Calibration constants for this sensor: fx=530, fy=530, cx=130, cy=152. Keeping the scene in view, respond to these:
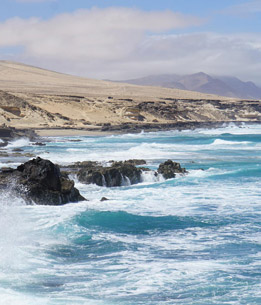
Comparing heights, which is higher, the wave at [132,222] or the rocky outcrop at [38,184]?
the rocky outcrop at [38,184]

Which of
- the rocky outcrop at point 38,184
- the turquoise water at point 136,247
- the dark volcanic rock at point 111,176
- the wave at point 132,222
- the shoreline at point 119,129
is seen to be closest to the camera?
the turquoise water at point 136,247

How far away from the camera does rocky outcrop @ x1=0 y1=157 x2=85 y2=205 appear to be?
17.6 m

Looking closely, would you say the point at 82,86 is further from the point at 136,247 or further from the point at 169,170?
the point at 136,247

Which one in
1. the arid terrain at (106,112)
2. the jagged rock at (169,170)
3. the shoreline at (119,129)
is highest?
the arid terrain at (106,112)

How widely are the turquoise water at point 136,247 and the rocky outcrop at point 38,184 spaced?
460 mm

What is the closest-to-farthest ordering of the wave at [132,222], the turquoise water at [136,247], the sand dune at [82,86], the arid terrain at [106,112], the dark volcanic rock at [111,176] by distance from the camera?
the turquoise water at [136,247]
the wave at [132,222]
the dark volcanic rock at [111,176]
the arid terrain at [106,112]
the sand dune at [82,86]

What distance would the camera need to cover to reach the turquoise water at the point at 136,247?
33.1 feet

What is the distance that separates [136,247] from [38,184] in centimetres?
558

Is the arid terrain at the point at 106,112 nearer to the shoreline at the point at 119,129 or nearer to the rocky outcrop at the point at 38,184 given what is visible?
the shoreline at the point at 119,129

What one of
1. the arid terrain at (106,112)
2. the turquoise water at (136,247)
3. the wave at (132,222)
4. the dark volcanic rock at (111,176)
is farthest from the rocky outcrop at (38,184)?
the arid terrain at (106,112)

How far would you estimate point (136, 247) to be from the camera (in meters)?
13.3

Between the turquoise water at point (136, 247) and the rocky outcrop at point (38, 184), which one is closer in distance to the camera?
the turquoise water at point (136, 247)

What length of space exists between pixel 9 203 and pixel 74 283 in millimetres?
7107

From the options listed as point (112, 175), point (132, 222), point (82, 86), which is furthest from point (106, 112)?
point (132, 222)
